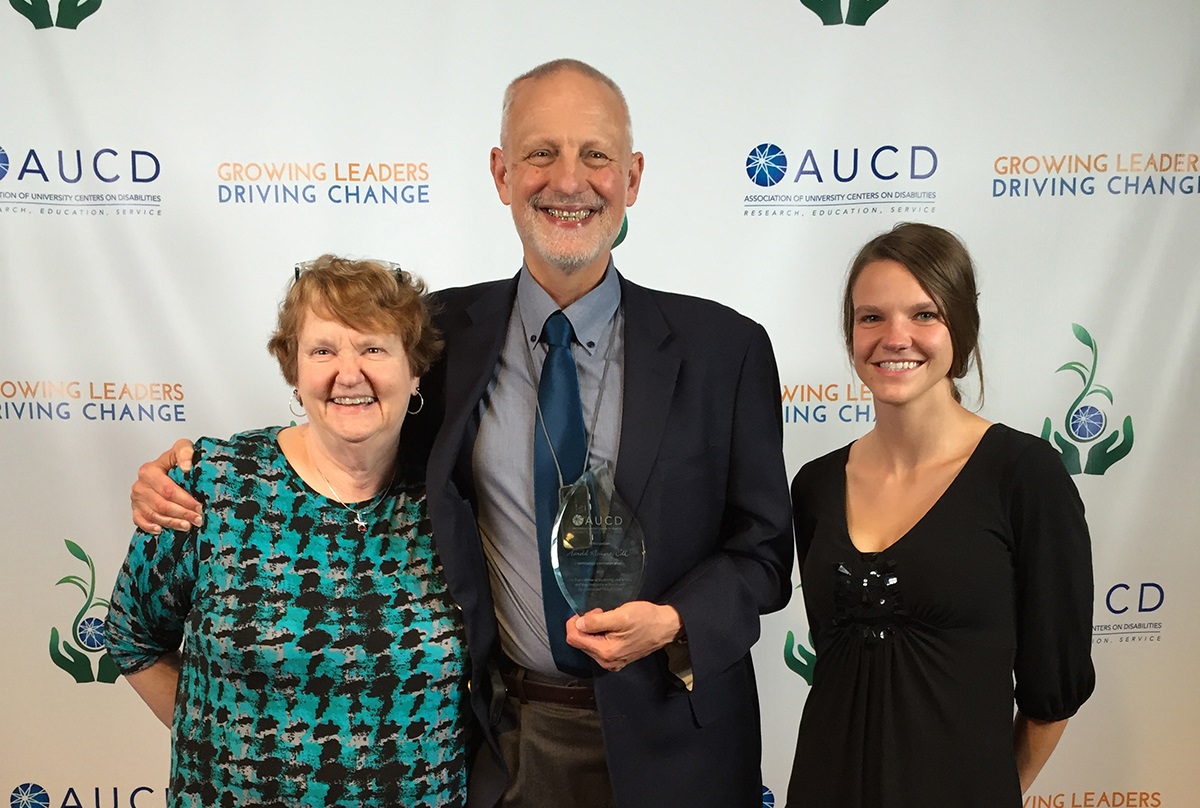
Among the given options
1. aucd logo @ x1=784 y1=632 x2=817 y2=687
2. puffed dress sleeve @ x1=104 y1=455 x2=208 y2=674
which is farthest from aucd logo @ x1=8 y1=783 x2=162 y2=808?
aucd logo @ x1=784 y1=632 x2=817 y2=687

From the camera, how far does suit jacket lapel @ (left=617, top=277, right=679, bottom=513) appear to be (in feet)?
4.78

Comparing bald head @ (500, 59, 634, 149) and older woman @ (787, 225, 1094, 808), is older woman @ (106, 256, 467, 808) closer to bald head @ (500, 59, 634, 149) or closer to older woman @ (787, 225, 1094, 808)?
bald head @ (500, 59, 634, 149)

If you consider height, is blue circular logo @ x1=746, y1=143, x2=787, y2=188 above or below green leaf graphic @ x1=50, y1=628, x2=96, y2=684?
above

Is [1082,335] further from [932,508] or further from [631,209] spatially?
[932,508]

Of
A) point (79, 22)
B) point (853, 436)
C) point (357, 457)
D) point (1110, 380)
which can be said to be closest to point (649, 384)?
point (357, 457)

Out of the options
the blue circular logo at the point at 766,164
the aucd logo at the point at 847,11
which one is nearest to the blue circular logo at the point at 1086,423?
the blue circular logo at the point at 766,164

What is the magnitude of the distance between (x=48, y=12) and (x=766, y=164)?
1921 millimetres

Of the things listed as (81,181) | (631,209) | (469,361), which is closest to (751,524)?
(469,361)

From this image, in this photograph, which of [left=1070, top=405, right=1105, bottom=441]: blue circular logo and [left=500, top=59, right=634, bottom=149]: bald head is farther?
[left=1070, top=405, right=1105, bottom=441]: blue circular logo

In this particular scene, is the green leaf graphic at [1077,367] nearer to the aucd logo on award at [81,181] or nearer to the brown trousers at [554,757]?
the brown trousers at [554,757]

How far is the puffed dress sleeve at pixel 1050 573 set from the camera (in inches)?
56.0

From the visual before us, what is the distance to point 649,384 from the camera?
1506 mm

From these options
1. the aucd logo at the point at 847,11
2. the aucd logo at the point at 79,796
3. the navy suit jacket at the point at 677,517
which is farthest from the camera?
the aucd logo at the point at 79,796

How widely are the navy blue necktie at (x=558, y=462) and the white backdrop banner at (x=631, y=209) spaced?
110 cm
